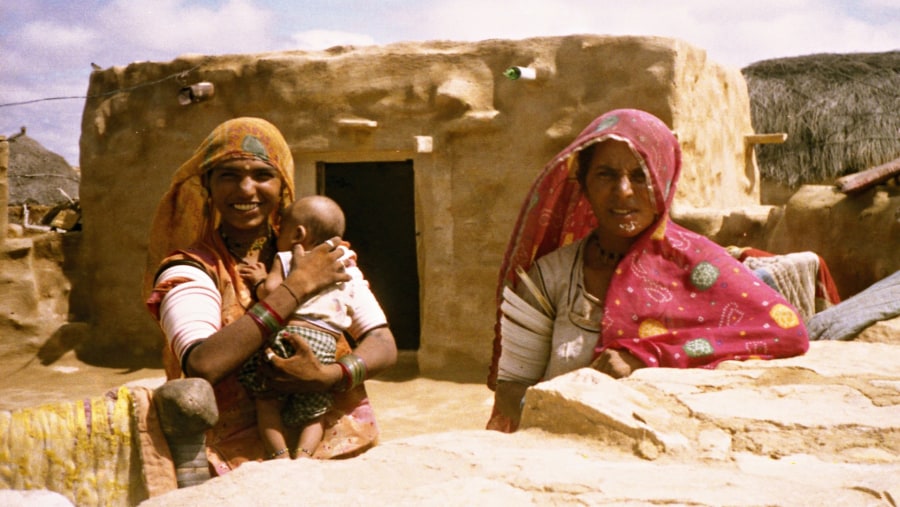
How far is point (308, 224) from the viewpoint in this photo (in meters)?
2.54

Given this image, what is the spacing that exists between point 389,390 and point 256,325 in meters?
5.53

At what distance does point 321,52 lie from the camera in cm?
815

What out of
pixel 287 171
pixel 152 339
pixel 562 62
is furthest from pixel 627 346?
pixel 152 339

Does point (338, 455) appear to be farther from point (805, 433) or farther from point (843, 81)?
point (843, 81)

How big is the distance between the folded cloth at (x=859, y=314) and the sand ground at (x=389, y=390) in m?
3.22

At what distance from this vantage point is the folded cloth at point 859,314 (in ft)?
10.1

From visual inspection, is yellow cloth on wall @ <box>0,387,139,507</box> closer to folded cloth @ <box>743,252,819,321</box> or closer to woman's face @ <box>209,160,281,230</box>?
woman's face @ <box>209,160,281,230</box>

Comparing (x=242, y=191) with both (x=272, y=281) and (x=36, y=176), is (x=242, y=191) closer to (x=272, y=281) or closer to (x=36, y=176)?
(x=272, y=281)

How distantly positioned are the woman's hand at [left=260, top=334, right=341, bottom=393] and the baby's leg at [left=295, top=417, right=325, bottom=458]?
0.14 meters

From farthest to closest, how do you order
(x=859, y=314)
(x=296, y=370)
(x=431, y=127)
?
(x=431, y=127)
(x=859, y=314)
(x=296, y=370)

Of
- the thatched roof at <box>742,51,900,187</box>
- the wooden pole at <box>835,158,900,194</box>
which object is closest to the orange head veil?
the wooden pole at <box>835,158,900,194</box>

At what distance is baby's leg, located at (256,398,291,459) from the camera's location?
7.63 feet

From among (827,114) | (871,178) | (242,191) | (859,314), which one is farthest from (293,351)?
(827,114)

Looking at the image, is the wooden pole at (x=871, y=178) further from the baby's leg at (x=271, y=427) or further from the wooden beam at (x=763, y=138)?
the baby's leg at (x=271, y=427)
